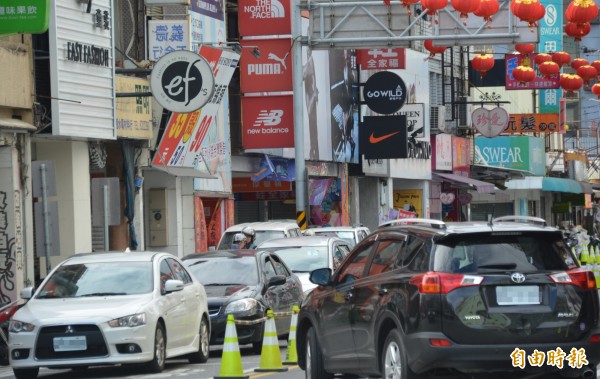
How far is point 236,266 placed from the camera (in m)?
22.2

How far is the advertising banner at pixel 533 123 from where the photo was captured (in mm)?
67125

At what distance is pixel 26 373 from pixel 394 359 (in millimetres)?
6555

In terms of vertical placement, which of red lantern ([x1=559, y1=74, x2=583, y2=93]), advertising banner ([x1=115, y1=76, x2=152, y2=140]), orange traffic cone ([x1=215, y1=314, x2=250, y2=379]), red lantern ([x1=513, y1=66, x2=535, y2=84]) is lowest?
orange traffic cone ([x1=215, y1=314, x2=250, y2=379])

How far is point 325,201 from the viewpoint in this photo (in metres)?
47.9

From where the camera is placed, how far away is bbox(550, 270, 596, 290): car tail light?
1212 centimetres

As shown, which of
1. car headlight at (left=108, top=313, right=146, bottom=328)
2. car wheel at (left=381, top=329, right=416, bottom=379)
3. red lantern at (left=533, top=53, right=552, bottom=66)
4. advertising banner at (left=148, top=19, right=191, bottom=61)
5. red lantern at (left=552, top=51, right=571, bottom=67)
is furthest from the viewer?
red lantern at (left=533, top=53, right=552, bottom=66)

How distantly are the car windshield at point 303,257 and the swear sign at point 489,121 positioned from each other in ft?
112

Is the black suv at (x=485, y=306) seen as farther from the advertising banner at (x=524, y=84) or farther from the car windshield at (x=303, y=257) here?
the advertising banner at (x=524, y=84)

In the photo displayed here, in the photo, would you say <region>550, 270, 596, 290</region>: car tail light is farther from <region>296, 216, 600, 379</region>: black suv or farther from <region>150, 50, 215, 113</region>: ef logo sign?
<region>150, 50, 215, 113</region>: ef logo sign

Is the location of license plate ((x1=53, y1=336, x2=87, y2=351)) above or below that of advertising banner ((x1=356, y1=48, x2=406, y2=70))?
below

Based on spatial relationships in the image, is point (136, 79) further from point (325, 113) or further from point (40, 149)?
point (325, 113)

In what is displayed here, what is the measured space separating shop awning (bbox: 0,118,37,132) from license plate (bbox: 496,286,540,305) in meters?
16.2

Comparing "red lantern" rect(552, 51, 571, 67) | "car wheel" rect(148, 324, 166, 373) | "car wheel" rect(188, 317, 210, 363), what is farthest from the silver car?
Answer: "red lantern" rect(552, 51, 571, 67)

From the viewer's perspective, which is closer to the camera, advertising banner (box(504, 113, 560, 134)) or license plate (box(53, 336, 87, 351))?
license plate (box(53, 336, 87, 351))
